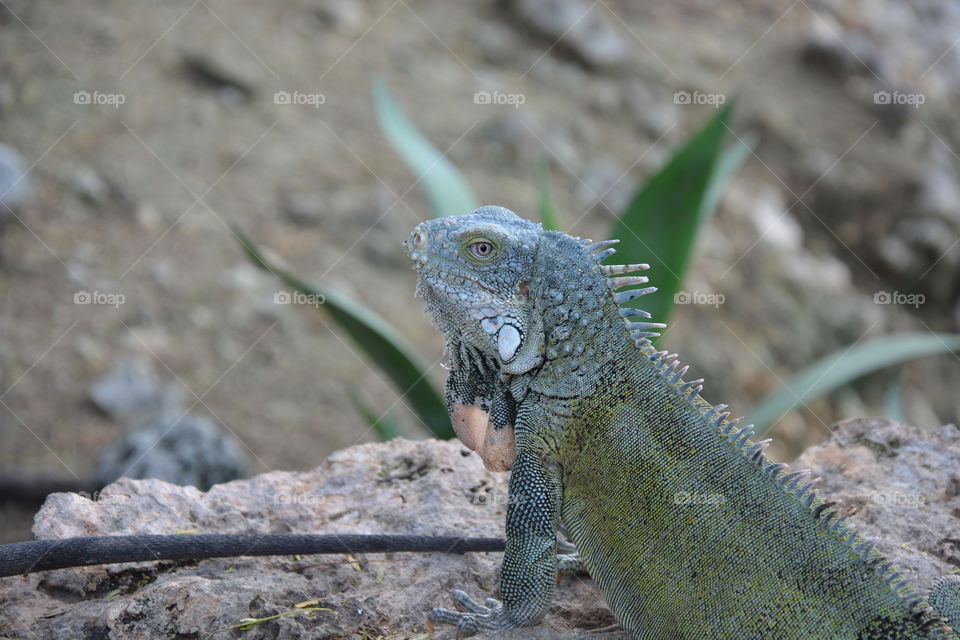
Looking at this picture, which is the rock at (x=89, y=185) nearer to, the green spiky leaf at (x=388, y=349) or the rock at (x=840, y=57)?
the green spiky leaf at (x=388, y=349)

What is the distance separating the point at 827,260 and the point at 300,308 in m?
6.74

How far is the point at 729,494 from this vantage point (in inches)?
155

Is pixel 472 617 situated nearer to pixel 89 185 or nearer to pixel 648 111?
pixel 89 185

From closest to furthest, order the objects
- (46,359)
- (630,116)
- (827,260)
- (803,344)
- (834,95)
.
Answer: (46,359), (803,344), (827,260), (630,116), (834,95)

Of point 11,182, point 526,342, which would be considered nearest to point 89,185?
point 11,182

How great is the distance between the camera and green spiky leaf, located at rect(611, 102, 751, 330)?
7289 mm

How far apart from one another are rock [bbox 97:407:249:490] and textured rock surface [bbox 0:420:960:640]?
1889 millimetres

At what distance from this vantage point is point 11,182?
31.7 ft

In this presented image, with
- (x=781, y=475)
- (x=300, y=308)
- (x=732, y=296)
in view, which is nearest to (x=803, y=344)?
(x=732, y=296)

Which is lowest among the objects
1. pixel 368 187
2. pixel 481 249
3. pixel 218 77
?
pixel 481 249

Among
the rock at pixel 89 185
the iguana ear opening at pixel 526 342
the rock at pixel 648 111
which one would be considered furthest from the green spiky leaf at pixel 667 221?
the rock at pixel 648 111

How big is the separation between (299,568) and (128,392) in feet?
15.3

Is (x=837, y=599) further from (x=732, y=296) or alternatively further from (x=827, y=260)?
(x=827, y=260)

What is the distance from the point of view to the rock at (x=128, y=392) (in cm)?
875
